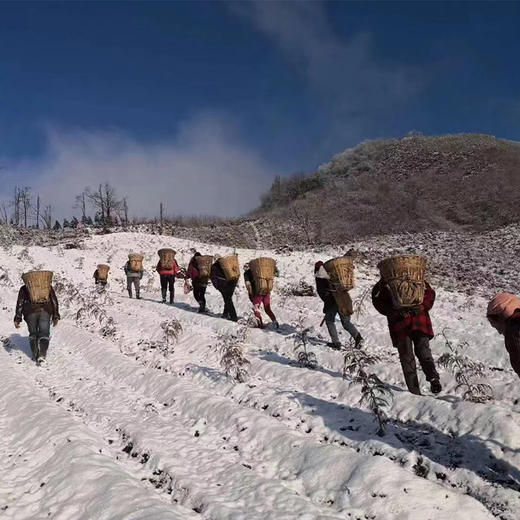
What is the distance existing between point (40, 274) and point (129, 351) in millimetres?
2626

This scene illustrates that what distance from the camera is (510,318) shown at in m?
4.00

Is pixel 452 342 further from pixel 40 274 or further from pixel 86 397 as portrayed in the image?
pixel 40 274

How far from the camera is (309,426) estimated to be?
5.63 m

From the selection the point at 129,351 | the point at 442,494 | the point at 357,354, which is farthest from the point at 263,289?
the point at 442,494

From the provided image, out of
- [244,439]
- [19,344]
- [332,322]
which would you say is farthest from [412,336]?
[19,344]

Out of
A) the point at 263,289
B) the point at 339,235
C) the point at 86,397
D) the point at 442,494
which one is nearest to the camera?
the point at 442,494

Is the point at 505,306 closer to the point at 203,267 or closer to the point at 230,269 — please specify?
the point at 230,269

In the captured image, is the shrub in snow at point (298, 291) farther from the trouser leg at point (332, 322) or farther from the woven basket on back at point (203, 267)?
the trouser leg at point (332, 322)

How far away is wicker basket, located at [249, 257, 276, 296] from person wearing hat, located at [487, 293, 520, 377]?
23.3 ft

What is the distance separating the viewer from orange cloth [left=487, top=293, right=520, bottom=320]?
3.98 meters

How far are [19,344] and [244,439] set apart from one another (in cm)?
822

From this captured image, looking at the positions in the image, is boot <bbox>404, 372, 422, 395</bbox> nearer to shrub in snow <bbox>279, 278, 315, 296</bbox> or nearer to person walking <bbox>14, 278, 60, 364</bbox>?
person walking <bbox>14, 278, 60, 364</bbox>

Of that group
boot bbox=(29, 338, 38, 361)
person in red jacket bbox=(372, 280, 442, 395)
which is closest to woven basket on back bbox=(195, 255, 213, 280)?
boot bbox=(29, 338, 38, 361)

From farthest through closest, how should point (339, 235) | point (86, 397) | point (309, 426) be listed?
point (339, 235)
point (86, 397)
point (309, 426)
